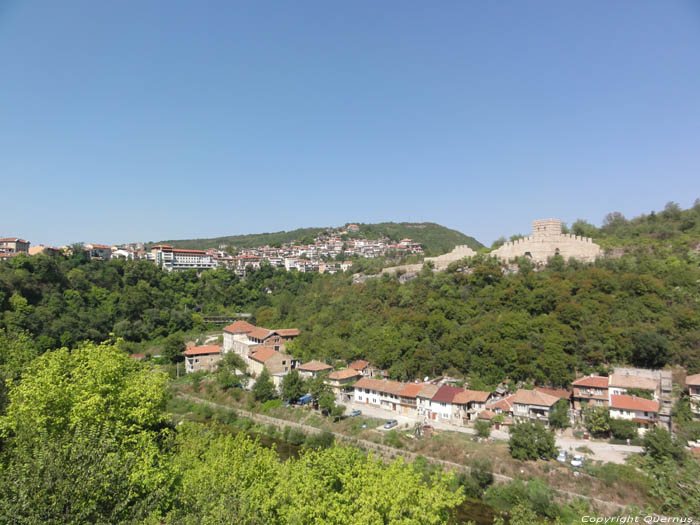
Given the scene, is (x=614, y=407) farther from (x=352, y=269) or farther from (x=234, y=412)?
(x=352, y=269)

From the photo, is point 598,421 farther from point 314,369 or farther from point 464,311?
point 314,369

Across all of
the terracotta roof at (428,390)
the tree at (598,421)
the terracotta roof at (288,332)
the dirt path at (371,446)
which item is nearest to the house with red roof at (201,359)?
the dirt path at (371,446)

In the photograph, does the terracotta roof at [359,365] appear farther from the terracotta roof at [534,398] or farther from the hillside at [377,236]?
the hillside at [377,236]

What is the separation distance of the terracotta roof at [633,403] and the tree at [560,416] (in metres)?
2.34

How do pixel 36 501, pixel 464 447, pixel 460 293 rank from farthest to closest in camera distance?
pixel 460 293, pixel 464 447, pixel 36 501

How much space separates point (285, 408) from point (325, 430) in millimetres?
4566

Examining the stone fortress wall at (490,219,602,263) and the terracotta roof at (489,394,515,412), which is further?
the stone fortress wall at (490,219,602,263)

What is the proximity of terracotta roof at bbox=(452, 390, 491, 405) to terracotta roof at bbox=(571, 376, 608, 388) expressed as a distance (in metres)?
5.01

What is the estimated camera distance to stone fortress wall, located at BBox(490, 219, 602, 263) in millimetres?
35281

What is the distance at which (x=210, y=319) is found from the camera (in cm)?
4906

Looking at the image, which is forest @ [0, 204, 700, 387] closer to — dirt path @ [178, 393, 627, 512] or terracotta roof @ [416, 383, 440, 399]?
terracotta roof @ [416, 383, 440, 399]

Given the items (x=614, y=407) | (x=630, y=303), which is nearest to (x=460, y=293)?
(x=630, y=303)

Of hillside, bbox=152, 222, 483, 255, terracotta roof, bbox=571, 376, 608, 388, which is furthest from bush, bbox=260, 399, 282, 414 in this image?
hillside, bbox=152, 222, 483, 255

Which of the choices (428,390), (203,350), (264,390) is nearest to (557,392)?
(428,390)
